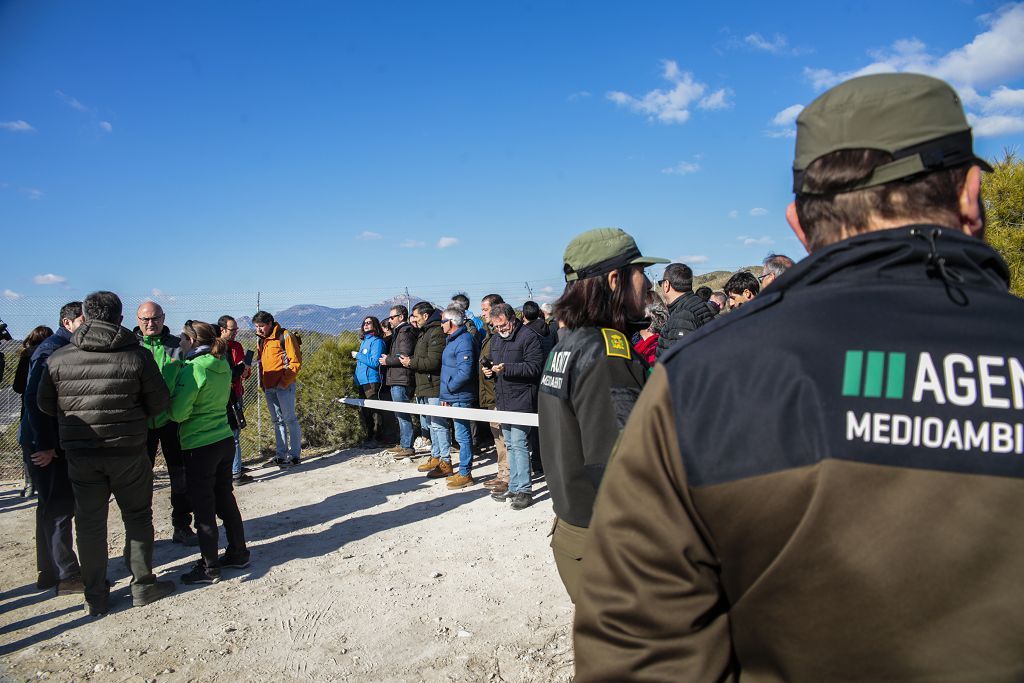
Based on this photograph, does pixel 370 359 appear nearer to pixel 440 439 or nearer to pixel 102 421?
pixel 440 439

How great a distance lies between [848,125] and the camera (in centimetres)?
114

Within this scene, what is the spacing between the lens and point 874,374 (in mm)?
987

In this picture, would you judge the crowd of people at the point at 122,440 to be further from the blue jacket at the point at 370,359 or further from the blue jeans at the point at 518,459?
the blue jacket at the point at 370,359

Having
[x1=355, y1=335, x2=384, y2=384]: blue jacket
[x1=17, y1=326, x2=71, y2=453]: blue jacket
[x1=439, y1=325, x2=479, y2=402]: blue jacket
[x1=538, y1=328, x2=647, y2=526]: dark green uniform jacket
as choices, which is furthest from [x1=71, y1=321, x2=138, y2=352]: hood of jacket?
[x1=355, y1=335, x2=384, y2=384]: blue jacket

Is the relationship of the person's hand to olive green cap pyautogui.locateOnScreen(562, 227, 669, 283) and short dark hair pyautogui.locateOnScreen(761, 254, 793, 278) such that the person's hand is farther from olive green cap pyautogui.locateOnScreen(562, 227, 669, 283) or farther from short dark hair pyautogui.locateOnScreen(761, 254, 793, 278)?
short dark hair pyautogui.locateOnScreen(761, 254, 793, 278)

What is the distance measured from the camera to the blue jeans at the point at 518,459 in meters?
6.99

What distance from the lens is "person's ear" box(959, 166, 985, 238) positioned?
1.15 meters

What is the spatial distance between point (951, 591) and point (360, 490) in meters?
7.65

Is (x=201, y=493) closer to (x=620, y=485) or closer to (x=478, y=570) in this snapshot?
(x=478, y=570)

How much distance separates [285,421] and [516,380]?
13.5 feet

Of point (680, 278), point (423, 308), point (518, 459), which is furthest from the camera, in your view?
point (423, 308)

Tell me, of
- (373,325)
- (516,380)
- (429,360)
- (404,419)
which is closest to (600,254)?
(516,380)

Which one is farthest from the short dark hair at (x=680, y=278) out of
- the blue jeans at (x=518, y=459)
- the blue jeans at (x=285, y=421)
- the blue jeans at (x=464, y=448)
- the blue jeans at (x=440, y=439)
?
the blue jeans at (x=285, y=421)

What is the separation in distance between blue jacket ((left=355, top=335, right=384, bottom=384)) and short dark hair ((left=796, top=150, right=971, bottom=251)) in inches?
Result: 360
